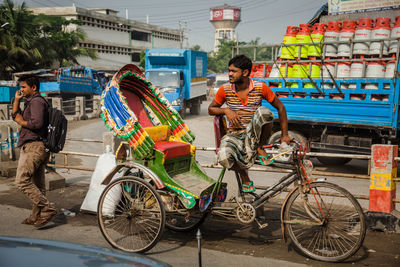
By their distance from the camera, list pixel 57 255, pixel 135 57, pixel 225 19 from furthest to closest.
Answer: pixel 225 19, pixel 135 57, pixel 57 255

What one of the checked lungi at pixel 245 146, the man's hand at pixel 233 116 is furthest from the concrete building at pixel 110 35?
the checked lungi at pixel 245 146

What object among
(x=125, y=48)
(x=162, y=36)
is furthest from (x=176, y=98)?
(x=162, y=36)

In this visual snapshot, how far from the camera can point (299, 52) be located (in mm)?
9383

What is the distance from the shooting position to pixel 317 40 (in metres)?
9.37

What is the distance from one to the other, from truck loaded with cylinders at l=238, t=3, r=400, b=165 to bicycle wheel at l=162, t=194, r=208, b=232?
518 cm

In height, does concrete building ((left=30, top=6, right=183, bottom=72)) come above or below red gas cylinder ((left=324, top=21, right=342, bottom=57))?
above

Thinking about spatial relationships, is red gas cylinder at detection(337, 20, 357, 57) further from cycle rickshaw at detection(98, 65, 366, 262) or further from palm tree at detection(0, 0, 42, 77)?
palm tree at detection(0, 0, 42, 77)

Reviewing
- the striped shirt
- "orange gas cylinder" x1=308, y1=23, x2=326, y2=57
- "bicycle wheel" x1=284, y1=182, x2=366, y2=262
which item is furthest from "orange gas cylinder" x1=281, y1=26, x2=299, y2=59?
"bicycle wheel" x1=284, y1=182, x2=366, y2=262

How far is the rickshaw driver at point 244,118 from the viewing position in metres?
4.23

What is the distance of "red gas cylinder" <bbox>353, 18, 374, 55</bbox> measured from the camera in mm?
8695

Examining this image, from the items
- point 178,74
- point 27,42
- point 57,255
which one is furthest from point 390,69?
point 27,42

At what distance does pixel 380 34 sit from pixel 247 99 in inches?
222

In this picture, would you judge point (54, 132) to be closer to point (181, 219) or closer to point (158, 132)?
point (158, 132)

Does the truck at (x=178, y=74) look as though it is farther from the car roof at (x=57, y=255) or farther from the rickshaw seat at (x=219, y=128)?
the car roof at (x=57, y=255)
